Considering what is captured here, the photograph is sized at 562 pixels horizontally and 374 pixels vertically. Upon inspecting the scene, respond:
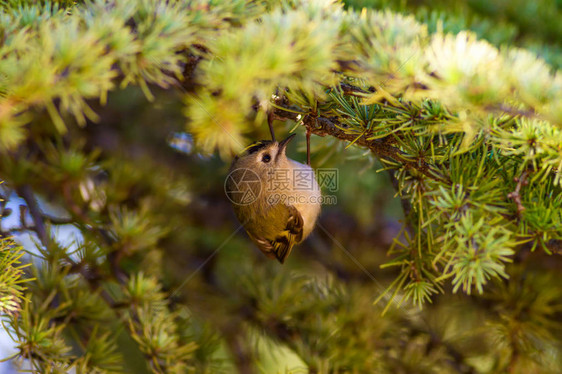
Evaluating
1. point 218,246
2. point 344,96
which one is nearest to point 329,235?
point 218,246

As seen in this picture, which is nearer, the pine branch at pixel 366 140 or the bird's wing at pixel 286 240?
the pine branch at pixel 366 140

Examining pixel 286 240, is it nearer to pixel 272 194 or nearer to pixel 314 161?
pixel 272 194

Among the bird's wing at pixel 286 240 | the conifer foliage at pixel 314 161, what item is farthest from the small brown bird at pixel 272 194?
the conifer foliage at pixel 314 161

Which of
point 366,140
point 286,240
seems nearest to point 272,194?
point 286,240

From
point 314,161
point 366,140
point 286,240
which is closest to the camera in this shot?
point 366,140

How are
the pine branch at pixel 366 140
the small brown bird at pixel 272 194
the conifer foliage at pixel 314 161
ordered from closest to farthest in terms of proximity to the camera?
the conifer foliage at pixel 314 161 → the pine branch at pixel 366 140 → the small brown bird at pixel 272 194

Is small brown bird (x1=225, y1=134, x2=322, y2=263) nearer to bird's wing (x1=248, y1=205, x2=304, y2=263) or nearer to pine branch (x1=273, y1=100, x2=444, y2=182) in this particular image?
bird's wing (x1=248, y1=205, x2=304, y2=263)

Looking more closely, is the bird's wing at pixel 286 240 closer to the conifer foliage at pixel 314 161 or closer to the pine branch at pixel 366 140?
the conifer foliage at pixel 314 161

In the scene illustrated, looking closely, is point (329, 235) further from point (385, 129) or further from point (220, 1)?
point (220, 1)

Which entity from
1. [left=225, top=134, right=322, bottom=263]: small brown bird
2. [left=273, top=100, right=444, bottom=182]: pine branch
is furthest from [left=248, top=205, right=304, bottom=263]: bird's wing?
[left=273, top=100, right=444, bottom=182]: pine branch
